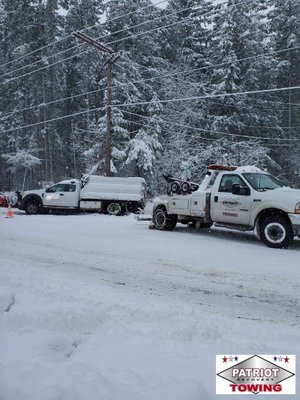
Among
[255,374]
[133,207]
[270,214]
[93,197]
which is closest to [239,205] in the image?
[270,214]

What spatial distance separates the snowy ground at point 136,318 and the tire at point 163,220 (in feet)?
12.3

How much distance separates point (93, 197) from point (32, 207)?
332 cm

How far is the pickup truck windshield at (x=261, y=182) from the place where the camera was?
10145mm

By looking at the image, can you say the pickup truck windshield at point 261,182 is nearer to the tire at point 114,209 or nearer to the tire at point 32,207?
the tire at point 114,209

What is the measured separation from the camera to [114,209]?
19.0m

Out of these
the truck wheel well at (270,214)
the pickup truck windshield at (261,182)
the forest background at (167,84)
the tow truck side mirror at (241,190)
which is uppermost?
the forest background at (167,84)

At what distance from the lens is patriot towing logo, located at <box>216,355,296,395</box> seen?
297 cm

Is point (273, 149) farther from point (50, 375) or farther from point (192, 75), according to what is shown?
point (50, 375)

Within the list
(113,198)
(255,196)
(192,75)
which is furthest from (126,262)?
(192,75)

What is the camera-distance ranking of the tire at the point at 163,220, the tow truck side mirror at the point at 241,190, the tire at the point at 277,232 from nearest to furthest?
1. the tire at the point at 277,232
2. the tow truck side mirror at the point at 241,190
3. the tire at the point at 163,220

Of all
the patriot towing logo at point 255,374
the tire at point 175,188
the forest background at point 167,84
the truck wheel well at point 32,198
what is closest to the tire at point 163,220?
the tire at point 175,188

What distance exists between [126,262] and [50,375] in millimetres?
4620

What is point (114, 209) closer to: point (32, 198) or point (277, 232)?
point (32, 198)

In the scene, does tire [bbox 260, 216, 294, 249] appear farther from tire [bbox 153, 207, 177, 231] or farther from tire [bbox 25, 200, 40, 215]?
tire [bbox 25, 200, 40, 215]
